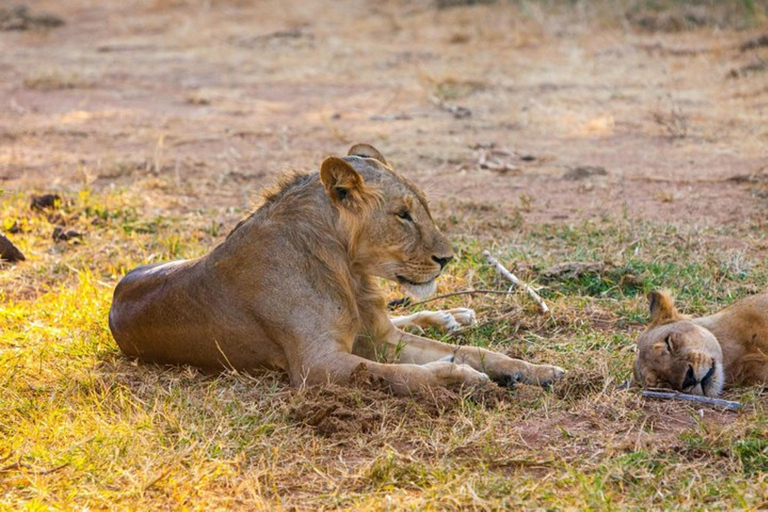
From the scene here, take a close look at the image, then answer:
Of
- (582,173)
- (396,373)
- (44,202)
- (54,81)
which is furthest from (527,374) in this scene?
(54,81)

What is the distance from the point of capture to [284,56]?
48.0 ft

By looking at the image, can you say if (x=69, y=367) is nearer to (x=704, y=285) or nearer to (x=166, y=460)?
(x=166, y=460)

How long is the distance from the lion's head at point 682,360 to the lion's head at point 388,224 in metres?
0.94

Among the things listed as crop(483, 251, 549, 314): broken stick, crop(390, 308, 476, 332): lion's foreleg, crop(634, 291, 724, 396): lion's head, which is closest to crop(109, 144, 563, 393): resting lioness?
crop(634, 291, 724, 396): lion's head

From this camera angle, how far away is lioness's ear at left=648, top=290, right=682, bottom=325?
444 centimetres

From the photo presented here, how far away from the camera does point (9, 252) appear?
6.35 m

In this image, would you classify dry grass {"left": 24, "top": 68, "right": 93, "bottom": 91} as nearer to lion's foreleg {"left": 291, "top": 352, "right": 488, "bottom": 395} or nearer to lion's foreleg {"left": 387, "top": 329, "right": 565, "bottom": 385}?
lion's foreleg {"left": 387, "top": 329, "right": 565, "bottom": 385}

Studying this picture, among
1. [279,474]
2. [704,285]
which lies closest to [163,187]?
[704,285]

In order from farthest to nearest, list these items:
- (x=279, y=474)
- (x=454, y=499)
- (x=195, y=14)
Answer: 1. (x=195, y=14)
2. (x=279, y=474)
3. (x=454, y=499)

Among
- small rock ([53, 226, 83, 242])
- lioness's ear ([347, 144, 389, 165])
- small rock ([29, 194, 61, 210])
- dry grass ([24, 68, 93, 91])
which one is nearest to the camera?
lioness's ear ([347, 144, 389, 165])

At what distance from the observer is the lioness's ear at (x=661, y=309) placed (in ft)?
14.6

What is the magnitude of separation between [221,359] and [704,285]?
8.25 feet

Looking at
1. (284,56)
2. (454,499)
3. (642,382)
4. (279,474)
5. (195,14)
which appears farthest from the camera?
(195,14)

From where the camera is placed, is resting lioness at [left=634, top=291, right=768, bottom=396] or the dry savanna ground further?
resting lioness at [left=634, top=291, right=768, bottom=396]
